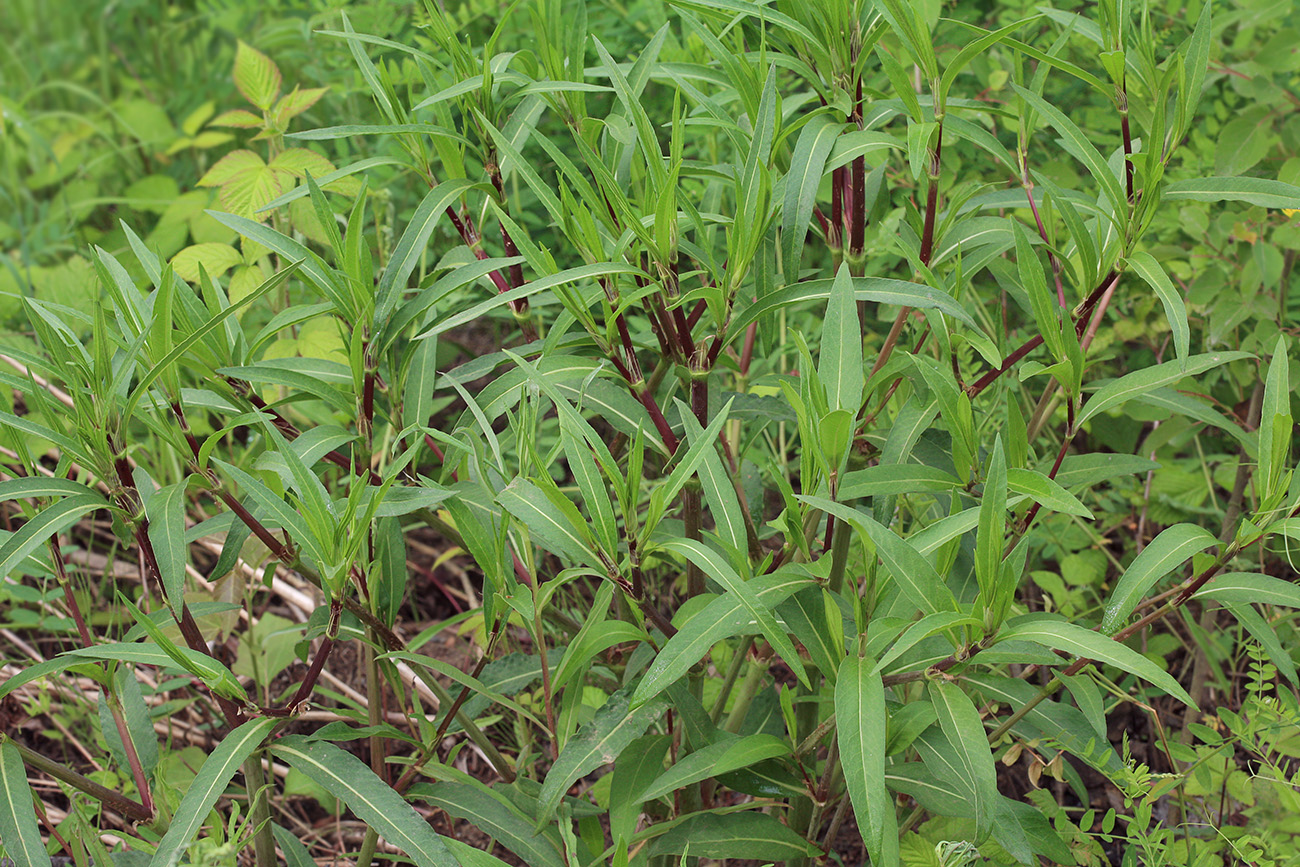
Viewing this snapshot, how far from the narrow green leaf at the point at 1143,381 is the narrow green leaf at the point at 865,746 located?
44 centimetres

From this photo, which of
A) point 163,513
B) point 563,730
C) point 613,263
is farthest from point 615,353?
point 563,730

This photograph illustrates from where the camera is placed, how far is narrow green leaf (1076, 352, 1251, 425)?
1.25 metres

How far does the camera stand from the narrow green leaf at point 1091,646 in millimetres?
969

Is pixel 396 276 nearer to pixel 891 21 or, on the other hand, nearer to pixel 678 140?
pixel 678 140

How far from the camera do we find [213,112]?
12.6ft

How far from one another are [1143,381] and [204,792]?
1.21 m

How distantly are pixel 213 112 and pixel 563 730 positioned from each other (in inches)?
124

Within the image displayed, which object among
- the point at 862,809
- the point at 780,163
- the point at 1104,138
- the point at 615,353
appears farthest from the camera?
the point at 1104,138

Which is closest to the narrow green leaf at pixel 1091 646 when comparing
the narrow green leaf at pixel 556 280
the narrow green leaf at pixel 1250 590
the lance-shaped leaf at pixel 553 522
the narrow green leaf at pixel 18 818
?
the narrow green leaf at pixel 1250 590

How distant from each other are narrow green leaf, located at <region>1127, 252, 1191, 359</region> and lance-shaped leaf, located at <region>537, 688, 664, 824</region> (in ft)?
2.46

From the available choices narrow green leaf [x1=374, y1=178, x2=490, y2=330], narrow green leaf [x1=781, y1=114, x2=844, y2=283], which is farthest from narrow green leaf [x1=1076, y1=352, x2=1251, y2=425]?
narrow green leaf [x1=374, y1=178, x2=490, y2=330]

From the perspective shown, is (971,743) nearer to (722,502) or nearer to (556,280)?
(722,502)

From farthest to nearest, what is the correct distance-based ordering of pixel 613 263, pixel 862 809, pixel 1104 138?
pixel 1104 138 → pixel 613 263 → pixel 862 809

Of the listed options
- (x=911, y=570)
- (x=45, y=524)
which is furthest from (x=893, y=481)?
(x=45, y=524)
